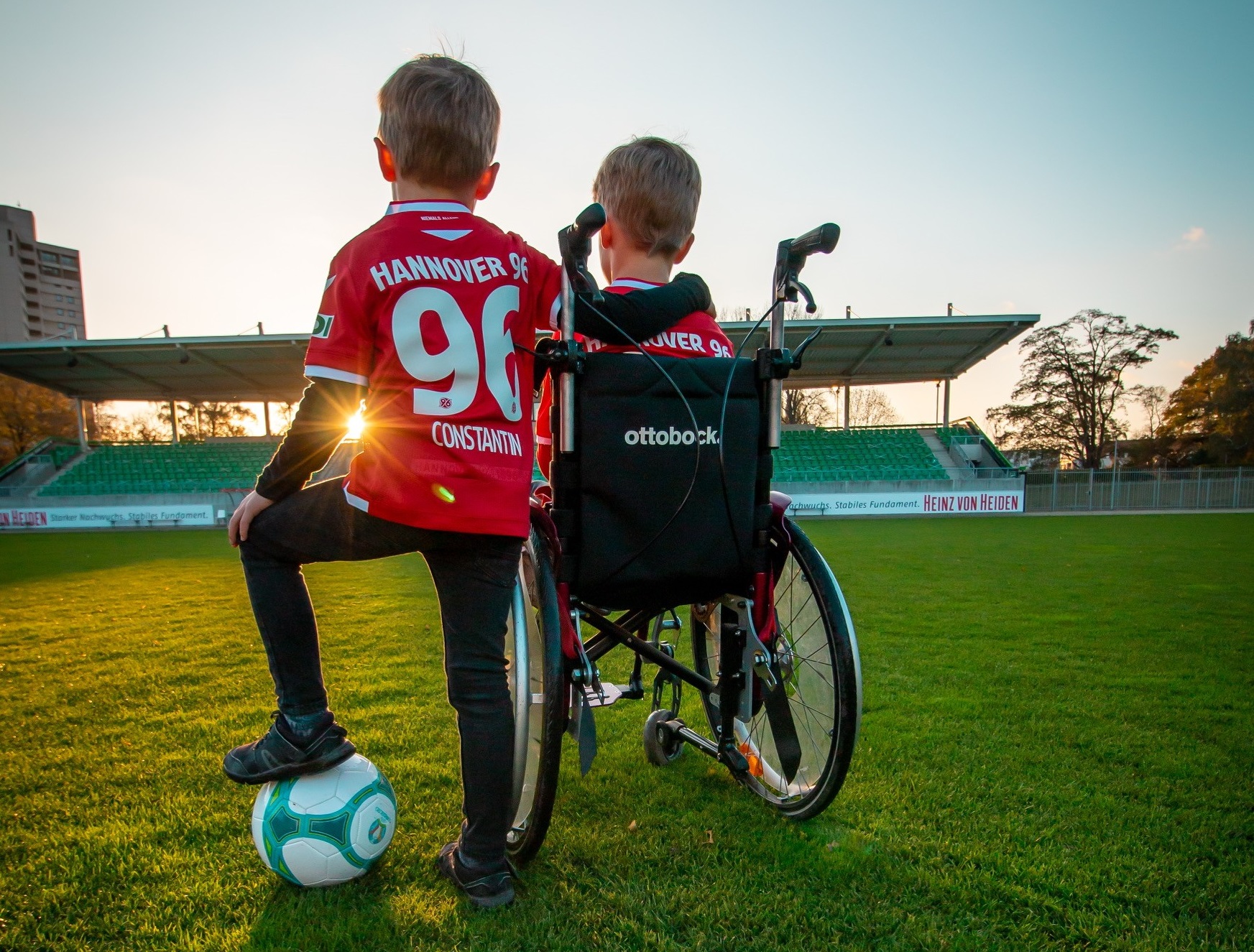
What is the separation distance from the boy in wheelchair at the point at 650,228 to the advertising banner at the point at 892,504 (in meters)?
20.3

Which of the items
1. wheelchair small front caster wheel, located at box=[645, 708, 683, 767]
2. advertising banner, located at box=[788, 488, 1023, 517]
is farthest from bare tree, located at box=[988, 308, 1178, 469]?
wheelchair small front caster wheel, located at box=[645, 708, 683, 767]

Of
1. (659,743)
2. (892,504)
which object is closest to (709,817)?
(659,743)

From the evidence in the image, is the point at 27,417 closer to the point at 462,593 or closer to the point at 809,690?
the point at 462,593

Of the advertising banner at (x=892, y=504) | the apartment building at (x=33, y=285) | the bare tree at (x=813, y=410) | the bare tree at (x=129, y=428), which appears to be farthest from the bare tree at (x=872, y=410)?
the apartment building at (x=33, y=285)

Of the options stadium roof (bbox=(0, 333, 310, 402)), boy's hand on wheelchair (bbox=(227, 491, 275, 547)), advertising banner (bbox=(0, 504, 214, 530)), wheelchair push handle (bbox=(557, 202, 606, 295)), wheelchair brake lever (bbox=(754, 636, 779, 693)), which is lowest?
advertising banner (bbox=(0, 504, 214, 530))

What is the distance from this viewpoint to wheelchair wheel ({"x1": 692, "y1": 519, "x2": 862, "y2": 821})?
1797 millimetres

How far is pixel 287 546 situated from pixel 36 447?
34.0 m

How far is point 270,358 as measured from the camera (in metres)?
24.5

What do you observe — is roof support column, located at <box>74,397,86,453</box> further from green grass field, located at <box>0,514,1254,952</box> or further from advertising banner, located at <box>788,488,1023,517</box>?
green grass field, located at <box>0,514,1254,952</box>

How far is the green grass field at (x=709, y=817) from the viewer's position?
161 cm

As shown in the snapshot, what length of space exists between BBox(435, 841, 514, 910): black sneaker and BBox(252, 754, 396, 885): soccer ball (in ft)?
0.94

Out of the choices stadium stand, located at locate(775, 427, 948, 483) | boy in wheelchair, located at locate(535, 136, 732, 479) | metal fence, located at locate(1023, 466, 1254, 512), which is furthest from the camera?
metal fence, located at locate(1023, 466, 1254, 512)

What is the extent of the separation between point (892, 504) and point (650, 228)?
2164 centimetres

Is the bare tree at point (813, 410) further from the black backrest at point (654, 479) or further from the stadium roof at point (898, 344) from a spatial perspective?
the black backrest at point (654, 479)
